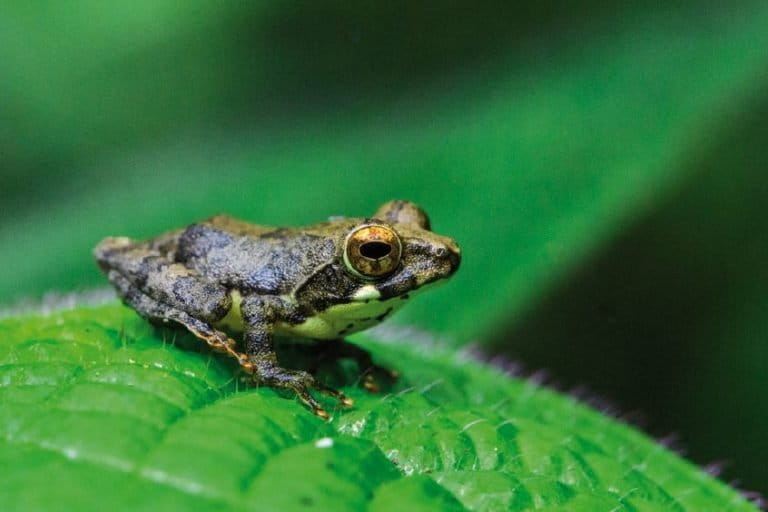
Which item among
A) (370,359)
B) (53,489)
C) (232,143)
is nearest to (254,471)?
(53,489)

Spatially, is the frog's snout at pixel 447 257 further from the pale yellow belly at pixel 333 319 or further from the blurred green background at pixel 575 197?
the blurred green background at pixel 575 197

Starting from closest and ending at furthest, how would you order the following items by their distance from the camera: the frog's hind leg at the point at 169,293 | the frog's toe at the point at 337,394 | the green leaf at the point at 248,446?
1. the green leaf at the point at 248,446
2. the frog's toe at the point at 337,394
3. the frog's hind leg at the point at 169,293

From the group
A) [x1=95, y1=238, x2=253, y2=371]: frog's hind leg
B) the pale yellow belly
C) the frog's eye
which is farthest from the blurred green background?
[x1=95, y1=238, x2=253, y2=371]: frog's hind leg

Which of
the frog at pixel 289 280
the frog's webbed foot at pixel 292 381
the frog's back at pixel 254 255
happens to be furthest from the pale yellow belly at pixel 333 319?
the frog's webbed foot at pixel 292 381

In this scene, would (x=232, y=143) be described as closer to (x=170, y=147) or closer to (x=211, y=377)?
(x=170, y=147)

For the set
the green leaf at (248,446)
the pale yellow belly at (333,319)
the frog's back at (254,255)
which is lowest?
the green leaf at (248,446)

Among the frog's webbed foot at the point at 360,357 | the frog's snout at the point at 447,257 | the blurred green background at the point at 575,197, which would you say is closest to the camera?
the frog's snout at the point at 447,257
